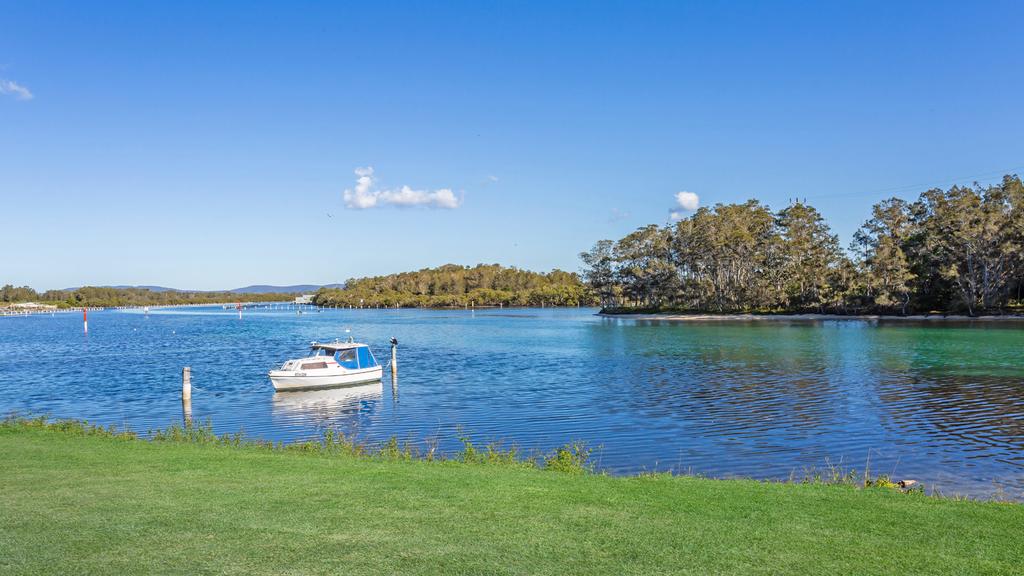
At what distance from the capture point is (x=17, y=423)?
1759 centimetres

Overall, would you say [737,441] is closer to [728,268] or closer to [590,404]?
[590,404]

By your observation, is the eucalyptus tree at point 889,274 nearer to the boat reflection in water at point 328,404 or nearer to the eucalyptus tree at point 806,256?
the eucalyptus tree at point 806,256

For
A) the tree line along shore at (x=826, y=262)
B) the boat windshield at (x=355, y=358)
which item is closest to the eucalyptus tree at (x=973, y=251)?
the tree line along shore at (x=826, y=262)

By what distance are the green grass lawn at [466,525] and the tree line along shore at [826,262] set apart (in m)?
80.8

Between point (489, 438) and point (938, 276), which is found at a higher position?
point (938, 276)

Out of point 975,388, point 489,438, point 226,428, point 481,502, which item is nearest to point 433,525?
point 481,502

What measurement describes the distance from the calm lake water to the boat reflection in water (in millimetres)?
124

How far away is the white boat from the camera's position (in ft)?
98.6

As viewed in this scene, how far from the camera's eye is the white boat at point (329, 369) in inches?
1184

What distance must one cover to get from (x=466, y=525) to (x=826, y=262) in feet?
324

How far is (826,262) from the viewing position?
9619 centimetres

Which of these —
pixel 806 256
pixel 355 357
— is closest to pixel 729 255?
pixel 806 256

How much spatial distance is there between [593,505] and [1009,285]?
8779 cm

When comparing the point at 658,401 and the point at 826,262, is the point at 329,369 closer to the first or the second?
the point at 658,401
